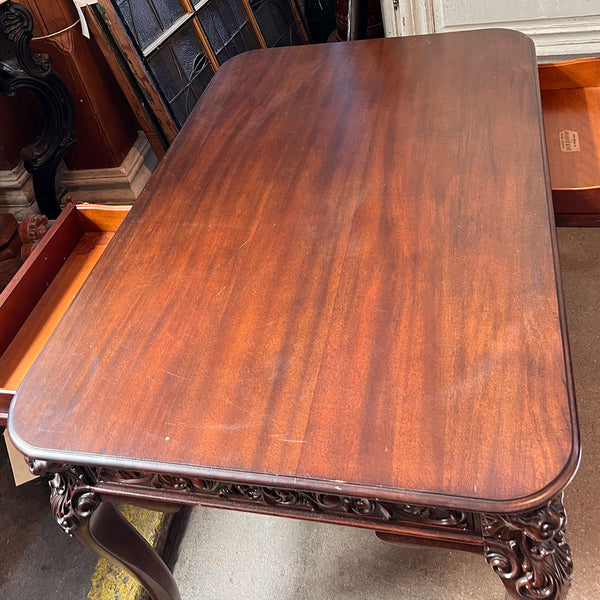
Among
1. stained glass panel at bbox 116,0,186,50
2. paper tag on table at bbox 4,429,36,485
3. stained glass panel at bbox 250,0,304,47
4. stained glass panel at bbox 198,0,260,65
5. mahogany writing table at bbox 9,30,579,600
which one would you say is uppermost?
stained glass panel at bbox 116,0,186,50

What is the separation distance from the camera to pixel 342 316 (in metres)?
0.80

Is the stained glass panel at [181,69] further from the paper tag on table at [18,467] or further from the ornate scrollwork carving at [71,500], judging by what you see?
the ornate scrollwork carving at [71,500]

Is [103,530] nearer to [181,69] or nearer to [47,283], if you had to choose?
[47,283]

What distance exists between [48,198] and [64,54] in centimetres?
39

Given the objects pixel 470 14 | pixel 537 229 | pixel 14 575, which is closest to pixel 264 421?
pixel 537 229

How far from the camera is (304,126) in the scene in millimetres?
1181

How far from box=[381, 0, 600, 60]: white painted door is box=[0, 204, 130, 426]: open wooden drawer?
4.40 ft

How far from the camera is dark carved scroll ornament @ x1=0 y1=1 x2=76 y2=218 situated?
140 centimetres

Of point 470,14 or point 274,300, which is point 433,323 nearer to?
point 274,300

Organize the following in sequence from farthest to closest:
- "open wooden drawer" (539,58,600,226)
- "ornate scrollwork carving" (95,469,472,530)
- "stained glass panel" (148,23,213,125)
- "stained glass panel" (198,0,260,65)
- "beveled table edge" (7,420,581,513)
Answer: "stained glass panel" (198,0,260,65) → "stained glass panel" (148,23,213,125) → "open wooden drawer" (539,58,600,226) → "ornate scrollwork carving" (95,469,472,530) → "beveled table edge" (7,420,581,513)

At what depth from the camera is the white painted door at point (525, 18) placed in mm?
1962

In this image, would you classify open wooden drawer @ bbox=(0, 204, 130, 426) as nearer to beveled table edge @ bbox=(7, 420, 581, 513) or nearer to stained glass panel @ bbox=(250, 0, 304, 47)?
beveled table edge @ bbox=(7, 420, 581, 513)

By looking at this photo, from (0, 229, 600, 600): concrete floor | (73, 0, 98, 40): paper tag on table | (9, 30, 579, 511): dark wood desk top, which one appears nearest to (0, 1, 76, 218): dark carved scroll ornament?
(73, 0, 98, 40): paper tag on table

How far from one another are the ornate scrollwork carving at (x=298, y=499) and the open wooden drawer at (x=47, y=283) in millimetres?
A: 409
